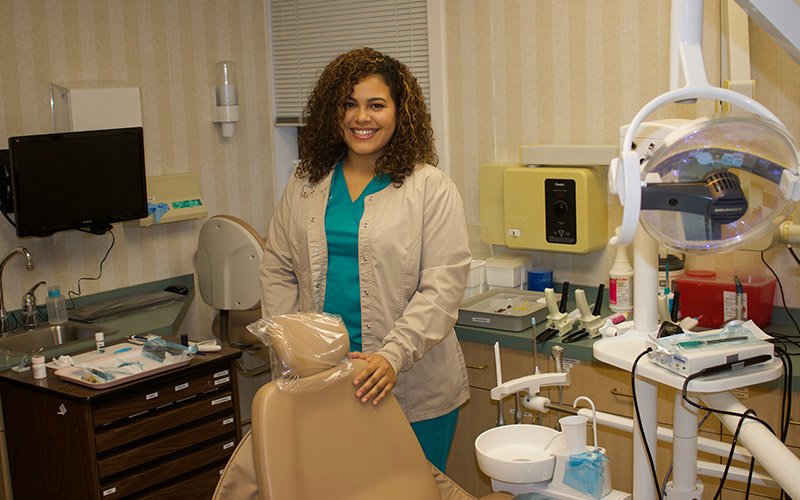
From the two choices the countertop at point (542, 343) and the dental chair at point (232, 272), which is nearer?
the countertop at point (542, 343)

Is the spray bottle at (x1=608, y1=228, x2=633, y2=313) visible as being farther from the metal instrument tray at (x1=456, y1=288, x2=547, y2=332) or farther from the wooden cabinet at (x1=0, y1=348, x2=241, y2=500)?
the wooden cabinet at (x1=0, y1=348, x2=241, y2=500)

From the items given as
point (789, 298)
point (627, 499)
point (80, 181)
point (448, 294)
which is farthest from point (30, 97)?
point (789, 298)

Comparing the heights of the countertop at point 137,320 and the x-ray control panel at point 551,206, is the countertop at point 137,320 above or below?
below

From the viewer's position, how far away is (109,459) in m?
2.62

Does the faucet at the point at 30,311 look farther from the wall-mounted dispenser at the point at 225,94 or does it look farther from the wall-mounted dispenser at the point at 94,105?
the wall-mounted dispenser at the point at 225,94

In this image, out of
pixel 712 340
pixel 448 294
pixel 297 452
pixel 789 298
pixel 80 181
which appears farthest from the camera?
pixel 80 181

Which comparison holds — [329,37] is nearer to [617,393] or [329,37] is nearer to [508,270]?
[508,270]

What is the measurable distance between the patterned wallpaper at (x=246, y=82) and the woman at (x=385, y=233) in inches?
43.6

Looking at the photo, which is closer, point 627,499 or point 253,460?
point 627,499

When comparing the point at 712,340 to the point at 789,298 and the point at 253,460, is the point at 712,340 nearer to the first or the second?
the point at 253,460

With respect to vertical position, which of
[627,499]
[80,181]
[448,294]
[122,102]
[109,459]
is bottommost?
[109,459]

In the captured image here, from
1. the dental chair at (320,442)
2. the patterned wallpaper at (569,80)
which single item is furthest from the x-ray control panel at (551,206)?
the dental chair at (320,442)

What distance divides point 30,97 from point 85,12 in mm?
455

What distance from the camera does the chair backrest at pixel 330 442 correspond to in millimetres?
1751
